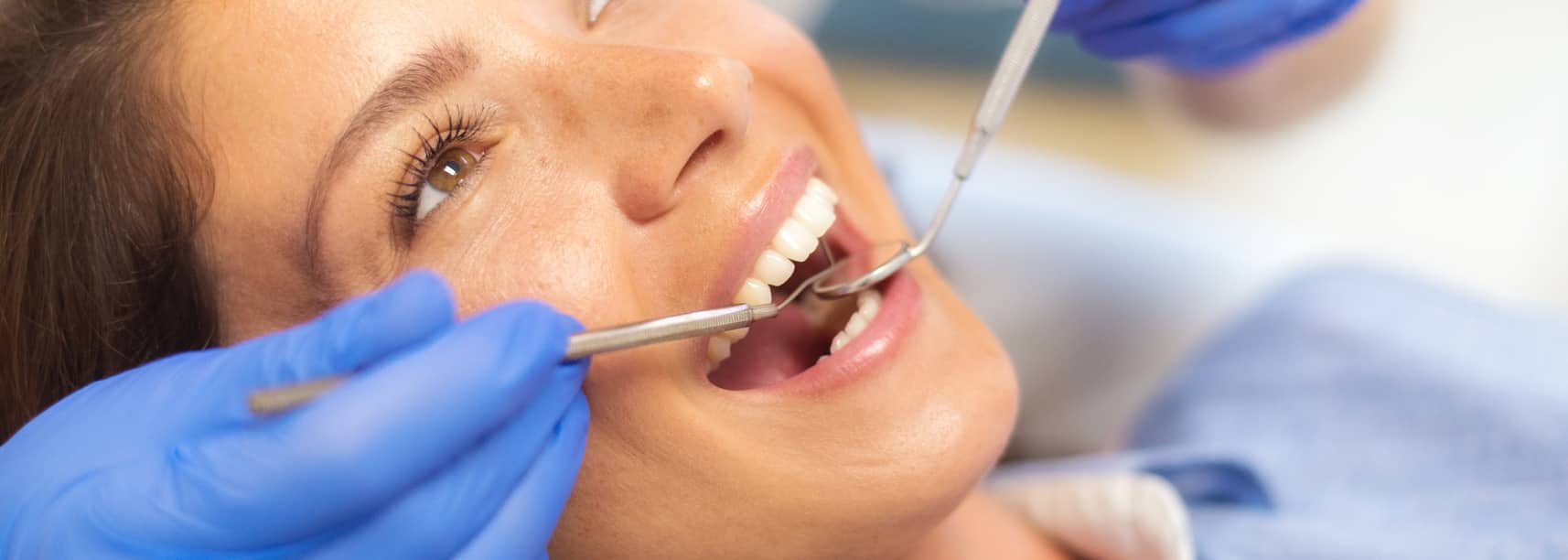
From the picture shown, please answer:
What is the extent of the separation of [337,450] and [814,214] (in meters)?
0.37

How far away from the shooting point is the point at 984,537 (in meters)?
1.01

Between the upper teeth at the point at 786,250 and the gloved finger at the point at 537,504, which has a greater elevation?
the upper teeth at the point at 786,250

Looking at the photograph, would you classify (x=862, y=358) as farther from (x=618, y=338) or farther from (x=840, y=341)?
(x=618, y=338)

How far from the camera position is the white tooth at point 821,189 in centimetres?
82

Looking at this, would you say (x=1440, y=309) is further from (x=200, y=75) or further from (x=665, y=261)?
(x=200, y=75)

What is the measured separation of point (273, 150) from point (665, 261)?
263 mm

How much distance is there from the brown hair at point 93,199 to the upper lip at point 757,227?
0.35 metres

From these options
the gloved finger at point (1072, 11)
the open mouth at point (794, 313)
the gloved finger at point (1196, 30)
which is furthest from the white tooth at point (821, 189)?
the gloved finger at point (1196, 30)

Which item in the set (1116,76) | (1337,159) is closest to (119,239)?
(1116,76)

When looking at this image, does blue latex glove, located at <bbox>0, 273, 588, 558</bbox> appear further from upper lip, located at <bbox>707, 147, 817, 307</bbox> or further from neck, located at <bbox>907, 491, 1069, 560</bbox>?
neck, located at <bbox>907, 491, 1069, 560</bbox>

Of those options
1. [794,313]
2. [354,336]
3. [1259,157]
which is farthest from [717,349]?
[1259,157]

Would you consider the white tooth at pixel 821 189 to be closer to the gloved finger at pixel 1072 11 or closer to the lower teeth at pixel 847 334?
the lower teeth at pixel 847 334

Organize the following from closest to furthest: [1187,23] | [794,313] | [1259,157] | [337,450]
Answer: [337,450]
[794,313]
[1187,23]
[1259,157]

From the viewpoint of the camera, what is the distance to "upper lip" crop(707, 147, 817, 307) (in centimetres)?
75
